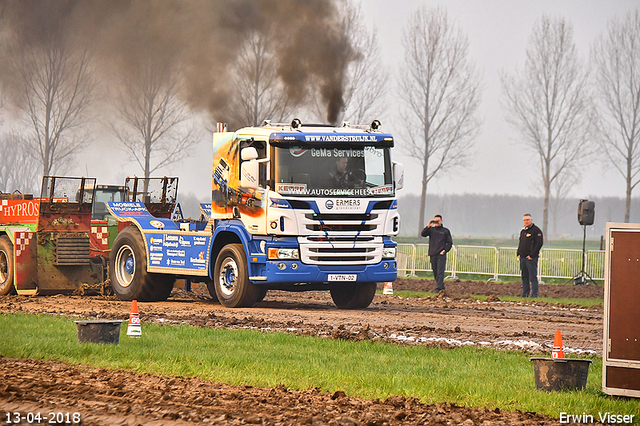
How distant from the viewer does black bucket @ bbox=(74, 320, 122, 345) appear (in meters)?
10.8

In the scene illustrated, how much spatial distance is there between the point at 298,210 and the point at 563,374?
27.1ft

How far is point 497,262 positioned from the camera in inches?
1160

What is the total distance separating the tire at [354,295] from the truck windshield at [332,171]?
7.58 feet

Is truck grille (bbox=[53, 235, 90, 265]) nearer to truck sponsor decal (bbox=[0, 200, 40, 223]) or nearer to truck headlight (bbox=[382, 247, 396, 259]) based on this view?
truck sponsor decal (bbox=[0, 200, 40, 223])

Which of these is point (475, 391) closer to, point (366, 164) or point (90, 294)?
point (366, 164)

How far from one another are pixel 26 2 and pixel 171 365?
49.7 ft

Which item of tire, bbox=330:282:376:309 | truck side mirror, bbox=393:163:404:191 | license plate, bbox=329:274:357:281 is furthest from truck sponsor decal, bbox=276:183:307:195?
tire, bbox=330:282:376:309

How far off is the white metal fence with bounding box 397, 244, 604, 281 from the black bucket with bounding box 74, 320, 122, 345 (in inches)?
768

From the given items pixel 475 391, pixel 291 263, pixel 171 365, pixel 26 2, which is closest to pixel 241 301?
pixel 291 263

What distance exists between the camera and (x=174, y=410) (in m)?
7.11

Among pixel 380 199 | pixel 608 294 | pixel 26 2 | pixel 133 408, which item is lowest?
pixel 133 408

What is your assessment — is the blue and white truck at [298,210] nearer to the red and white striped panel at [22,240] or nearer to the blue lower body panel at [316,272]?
the blue lower body panel at [316,272]

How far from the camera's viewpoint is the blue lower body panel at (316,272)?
15977mm

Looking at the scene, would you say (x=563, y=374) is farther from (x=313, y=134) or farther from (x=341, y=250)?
(x=313, y=134)
